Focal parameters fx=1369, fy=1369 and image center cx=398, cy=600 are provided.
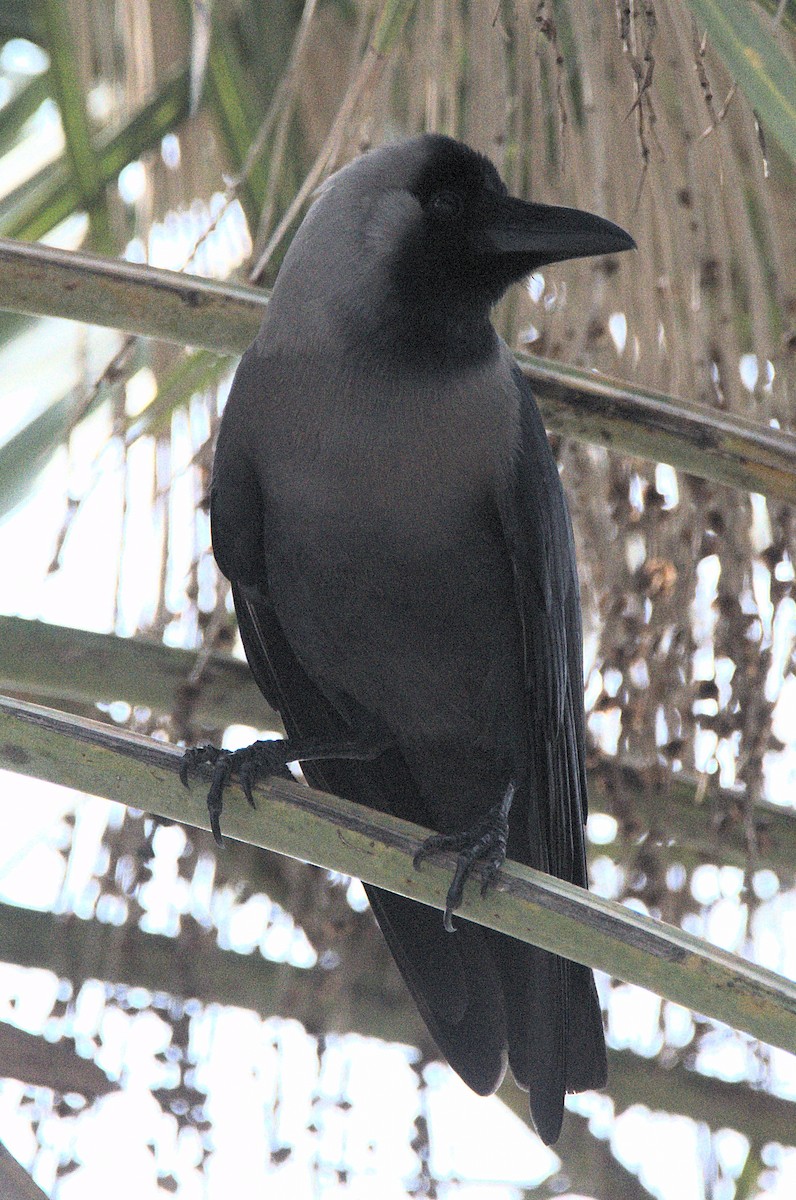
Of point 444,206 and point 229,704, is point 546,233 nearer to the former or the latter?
point 444,206

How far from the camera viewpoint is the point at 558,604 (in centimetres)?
214

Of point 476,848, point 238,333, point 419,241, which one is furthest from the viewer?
point 419,241

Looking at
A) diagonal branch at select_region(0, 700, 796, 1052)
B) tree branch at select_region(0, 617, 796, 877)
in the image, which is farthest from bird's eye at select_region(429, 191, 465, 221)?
diagonal branch at select_region(0, 700, 796, 1052)

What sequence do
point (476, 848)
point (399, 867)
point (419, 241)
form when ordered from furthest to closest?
point (419, 241), point (476, 848), point (399, 867)

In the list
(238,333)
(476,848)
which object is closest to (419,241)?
(238,333)

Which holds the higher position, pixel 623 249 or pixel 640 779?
pixel 623 249

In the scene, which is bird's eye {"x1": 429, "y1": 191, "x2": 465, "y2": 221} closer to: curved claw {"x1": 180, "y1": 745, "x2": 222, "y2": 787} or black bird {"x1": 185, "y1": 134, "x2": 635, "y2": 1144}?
black bird {"x1": 185, "y1": 134, "x2": 635, "y2": 1144}

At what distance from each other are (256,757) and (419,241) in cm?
87

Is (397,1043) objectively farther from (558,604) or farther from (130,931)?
(558,604)

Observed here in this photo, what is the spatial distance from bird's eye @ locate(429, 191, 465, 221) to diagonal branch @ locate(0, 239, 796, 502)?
2.23 feet

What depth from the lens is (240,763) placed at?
199 centimetres

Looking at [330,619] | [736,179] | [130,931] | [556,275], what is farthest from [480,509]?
[130,931]

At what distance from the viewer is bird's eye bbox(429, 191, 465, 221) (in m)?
2.23

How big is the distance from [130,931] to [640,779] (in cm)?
80
